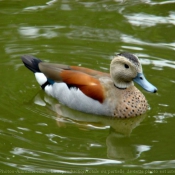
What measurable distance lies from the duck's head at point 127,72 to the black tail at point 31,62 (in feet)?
5.22

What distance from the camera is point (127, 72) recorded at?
400 inches

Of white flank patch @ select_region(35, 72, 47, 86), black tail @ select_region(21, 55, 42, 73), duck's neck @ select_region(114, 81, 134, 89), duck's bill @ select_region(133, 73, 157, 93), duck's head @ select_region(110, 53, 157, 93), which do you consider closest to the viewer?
duck's bill @ select_region(133, 73, 157, 93)

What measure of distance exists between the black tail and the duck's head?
1.59 meters

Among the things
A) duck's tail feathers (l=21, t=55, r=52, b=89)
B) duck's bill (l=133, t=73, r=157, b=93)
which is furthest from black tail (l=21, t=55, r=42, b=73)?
duck's bill (l=133, t=73, r=157, b=93)

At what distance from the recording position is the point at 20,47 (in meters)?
12.6

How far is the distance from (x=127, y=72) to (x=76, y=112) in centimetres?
109

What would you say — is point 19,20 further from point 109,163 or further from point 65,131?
point 109,163

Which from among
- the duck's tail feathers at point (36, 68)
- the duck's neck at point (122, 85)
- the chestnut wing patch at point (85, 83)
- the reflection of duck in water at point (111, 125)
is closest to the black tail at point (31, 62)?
the duck's tail feathers at point (36, 68)

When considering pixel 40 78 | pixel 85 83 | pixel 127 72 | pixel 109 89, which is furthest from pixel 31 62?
pixel 127 72

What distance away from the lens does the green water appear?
8625 mm

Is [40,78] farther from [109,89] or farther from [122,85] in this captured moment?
[122,85]

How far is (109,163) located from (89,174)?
46 centimetres

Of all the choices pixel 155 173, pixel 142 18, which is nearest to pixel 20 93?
pixel 155 173

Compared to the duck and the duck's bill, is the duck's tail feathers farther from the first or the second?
the duck's bill
